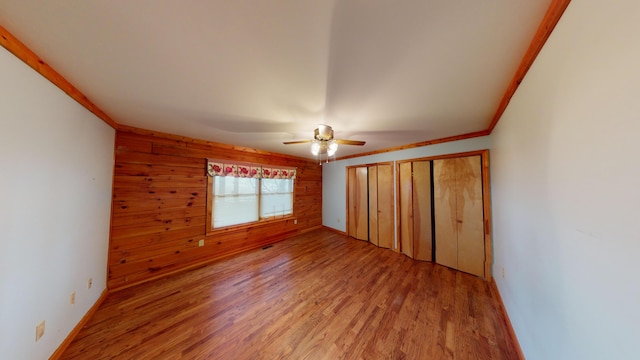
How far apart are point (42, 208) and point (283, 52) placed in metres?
2.08

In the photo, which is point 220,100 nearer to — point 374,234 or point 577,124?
point 577,124

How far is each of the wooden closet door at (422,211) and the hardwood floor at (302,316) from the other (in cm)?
29

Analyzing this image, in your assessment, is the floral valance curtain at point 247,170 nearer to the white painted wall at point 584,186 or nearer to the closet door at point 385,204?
the closet door at point 385,204

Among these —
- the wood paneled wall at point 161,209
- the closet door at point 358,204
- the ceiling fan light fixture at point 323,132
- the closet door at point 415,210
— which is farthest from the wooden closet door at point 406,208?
the wood paneled wall at point 161,209

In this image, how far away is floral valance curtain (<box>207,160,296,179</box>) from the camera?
122 inches

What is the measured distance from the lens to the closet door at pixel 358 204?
4074mm

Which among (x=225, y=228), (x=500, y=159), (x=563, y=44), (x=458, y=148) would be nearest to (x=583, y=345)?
(x=563, y=44)

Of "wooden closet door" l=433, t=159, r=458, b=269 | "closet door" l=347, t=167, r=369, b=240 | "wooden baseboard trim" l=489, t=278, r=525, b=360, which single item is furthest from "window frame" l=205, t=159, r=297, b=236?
"wooden baseboard trim" l=489, t=278, r=525, b=360

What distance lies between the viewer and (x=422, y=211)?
3.16 m

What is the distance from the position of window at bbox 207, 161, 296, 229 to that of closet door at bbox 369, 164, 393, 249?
2083mm

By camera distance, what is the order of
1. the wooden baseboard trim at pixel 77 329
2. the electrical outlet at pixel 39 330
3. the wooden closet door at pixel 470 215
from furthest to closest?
the wooden closet door at pixel 470 215
the wooden baseboard trim at pixel 77 329
the electrical outlet at pixel 39 330

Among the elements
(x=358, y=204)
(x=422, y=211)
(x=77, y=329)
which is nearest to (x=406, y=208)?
(x=422, y=211)

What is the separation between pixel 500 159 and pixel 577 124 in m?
1.55

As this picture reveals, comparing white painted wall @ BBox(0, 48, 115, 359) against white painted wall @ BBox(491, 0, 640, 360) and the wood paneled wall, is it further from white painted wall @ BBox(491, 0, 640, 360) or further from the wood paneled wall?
white painted wall @ BBox(491, 0, 640, 360)
